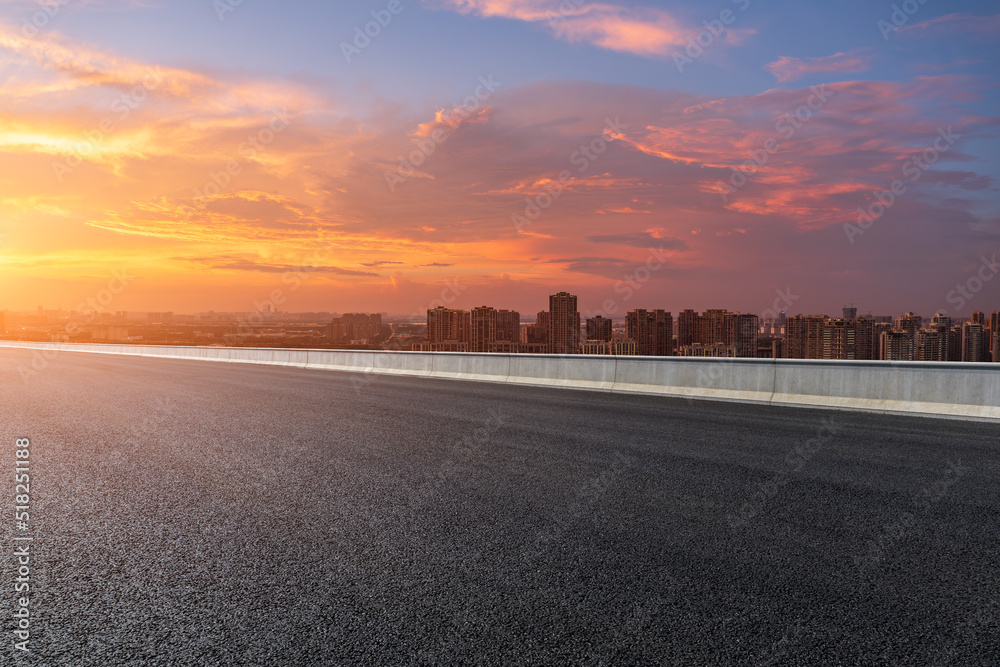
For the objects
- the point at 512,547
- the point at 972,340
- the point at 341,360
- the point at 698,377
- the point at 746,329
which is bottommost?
the point at 512,547

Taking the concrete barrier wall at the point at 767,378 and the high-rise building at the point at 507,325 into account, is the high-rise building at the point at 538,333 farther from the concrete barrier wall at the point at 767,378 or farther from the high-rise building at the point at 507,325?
the concrete barrier wall at the point at 767,378

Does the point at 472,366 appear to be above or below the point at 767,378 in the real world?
below

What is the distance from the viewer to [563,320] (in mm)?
58062

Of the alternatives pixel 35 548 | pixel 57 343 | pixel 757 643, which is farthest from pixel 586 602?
pixel 57 343

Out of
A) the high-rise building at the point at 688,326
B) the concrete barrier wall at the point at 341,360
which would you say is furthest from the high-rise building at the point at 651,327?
the concrete barrier wall at the point at 341,360

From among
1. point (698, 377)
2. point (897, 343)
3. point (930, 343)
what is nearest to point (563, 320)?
point (897, 343)

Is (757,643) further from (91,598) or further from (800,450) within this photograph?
(800,450)

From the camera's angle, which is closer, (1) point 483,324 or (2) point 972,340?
(2) point 972,340

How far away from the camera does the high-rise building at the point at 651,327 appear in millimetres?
54438

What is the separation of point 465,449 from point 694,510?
3.54 metres

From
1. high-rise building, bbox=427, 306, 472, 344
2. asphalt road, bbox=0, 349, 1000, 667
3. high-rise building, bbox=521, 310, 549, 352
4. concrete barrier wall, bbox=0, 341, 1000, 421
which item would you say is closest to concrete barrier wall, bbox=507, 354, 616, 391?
concrete barrier wall, bbox=0, 341, 1000, 421

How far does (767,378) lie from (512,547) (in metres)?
10.8

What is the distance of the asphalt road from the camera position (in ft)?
10.9

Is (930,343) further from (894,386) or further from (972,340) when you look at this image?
(894,386)
